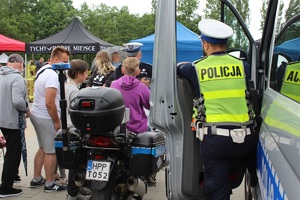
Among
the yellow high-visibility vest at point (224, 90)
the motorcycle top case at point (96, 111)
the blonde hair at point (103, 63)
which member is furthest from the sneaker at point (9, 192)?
the yellow high-visibility vest at point (224, 90)

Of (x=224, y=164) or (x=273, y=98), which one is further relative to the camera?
(x=224, y=164)

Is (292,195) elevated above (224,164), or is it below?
above

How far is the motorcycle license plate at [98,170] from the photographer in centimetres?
356

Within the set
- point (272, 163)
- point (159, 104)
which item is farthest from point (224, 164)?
point (272, 163)

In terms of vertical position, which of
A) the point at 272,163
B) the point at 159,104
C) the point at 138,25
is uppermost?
the point at 138,25

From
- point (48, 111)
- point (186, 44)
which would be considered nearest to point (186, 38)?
point (186, 44)

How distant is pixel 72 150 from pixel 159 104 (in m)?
1.12

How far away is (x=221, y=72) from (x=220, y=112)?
0.29 metres

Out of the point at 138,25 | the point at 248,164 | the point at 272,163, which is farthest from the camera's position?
the point at 138,25

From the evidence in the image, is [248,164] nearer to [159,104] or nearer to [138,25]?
[159,104]

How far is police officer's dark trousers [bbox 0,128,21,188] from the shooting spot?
15.8 feet

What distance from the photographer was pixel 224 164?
292 centimetres

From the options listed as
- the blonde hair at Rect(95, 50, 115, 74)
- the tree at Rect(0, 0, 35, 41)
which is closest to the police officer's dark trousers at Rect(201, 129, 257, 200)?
the blonde hair at Rect(95, 50, 115, 74)

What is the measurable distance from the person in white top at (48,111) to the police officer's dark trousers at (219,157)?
239 cm
